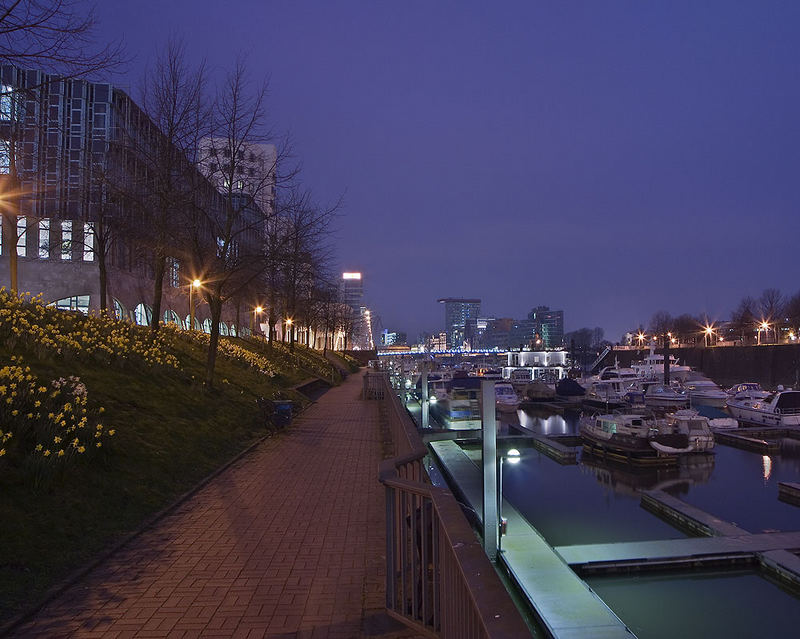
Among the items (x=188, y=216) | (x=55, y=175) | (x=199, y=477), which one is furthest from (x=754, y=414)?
(x=55, y=175)

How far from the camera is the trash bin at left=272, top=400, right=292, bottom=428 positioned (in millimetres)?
17188

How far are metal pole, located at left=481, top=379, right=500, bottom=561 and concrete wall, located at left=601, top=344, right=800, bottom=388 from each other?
2408 inches

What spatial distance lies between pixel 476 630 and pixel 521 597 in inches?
403

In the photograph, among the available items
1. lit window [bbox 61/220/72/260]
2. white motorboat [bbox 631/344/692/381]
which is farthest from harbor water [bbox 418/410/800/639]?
white motorboat [bbox 631/344/692/381]

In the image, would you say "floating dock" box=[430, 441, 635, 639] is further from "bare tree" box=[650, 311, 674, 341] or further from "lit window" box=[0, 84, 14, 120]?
"bare tree" box=[650, 311, 674, 341]

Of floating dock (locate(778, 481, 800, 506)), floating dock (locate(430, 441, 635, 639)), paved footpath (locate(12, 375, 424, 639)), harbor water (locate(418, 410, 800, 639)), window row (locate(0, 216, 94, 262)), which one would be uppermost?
window row (locate(0, 216, 94, 262))

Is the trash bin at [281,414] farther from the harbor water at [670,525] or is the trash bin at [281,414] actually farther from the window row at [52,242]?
the window row at [52,242]

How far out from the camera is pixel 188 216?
1995 centimetres

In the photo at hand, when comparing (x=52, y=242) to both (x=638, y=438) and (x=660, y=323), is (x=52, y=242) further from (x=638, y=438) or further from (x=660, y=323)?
(x=660, y=323)

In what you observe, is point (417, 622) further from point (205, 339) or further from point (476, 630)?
point (205, 339)

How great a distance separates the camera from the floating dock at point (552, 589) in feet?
33.3

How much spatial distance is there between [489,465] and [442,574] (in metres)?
9.23

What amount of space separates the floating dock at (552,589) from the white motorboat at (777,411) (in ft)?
93.7

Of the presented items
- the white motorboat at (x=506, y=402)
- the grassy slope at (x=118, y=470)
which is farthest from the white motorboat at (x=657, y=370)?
the grassy slope at (x=118, y=470)
